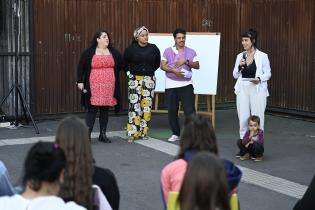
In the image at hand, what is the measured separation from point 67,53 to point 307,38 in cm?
477

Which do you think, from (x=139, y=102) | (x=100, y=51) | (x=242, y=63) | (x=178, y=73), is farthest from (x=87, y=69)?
(x=242, y=63)

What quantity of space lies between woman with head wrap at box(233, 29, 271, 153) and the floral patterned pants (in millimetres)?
1585

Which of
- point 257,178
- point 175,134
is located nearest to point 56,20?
point 175,134

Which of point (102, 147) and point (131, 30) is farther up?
point (131, 30)

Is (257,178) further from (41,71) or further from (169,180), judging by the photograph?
(41,71)

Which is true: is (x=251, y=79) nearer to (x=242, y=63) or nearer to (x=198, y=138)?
(x=242, y=63)

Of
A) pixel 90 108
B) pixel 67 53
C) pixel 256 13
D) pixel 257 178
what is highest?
pixel 256 13

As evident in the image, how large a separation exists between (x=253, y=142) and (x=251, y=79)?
98 centimetres

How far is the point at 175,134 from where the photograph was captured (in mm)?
9891

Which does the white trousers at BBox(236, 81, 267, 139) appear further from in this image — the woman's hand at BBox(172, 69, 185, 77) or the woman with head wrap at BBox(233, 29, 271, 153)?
the woman's hand at BBox(172, 69, 185, 77)

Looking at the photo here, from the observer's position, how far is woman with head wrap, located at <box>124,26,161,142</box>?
9.70 m

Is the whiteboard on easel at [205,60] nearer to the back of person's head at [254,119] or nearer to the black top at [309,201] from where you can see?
the back of person's head at [254,119]

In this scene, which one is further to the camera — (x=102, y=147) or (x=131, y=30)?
(x=131, y=30)

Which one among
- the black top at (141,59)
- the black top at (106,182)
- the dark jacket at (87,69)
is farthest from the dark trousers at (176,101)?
the black top at (106,182)
